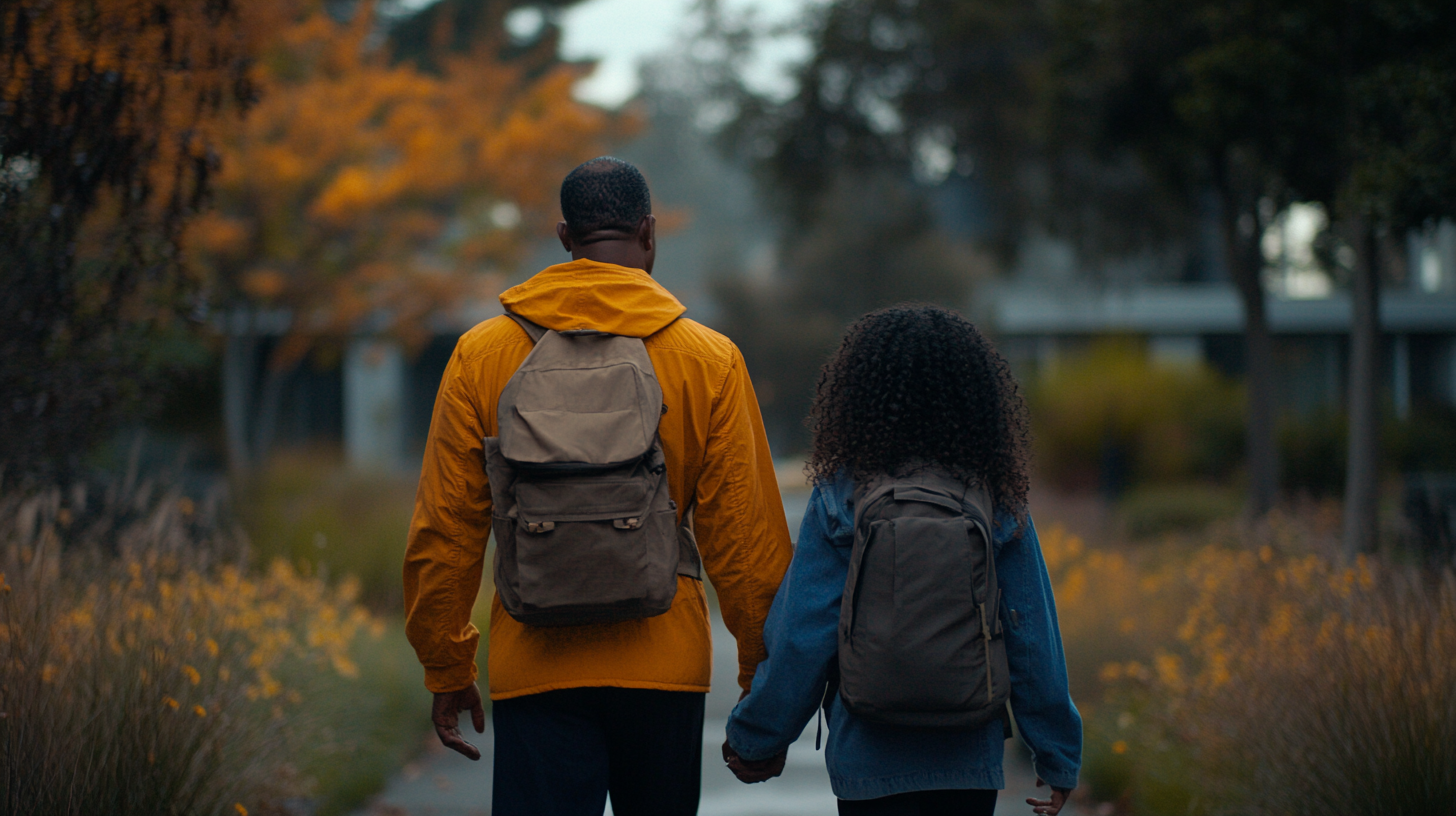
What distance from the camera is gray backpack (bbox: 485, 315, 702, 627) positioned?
7.78 feet

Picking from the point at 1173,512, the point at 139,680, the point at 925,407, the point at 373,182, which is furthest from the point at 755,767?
the point at 373,182

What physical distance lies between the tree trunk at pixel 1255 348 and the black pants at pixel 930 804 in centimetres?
840

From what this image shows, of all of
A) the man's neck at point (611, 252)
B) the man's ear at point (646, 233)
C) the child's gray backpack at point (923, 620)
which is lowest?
the child's gray backpack at point (923, 620)

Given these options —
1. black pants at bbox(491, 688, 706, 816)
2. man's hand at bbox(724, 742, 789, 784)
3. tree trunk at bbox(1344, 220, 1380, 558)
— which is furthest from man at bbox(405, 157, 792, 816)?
tree trunk at bbox(1344, 220, 1380, 558)

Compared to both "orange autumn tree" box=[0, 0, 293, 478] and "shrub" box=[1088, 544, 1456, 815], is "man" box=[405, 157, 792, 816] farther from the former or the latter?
"orange autumn tree" box=[0, 0, 293, 478]

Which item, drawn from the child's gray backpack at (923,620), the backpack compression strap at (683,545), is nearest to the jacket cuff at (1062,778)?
the child's gray backpack at (923,620)

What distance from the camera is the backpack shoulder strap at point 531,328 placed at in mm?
2613

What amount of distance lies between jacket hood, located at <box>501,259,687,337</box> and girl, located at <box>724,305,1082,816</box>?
50 centimetres

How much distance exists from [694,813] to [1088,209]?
13.5m

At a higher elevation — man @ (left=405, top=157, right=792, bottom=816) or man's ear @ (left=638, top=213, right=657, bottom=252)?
man's ear @ (left=638, top=213, right=657, bottom=252)

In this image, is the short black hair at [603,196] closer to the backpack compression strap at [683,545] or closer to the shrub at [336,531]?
the backpack compression strap at [683,545]

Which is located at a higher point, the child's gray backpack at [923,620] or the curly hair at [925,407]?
the curly hair at [925,407]

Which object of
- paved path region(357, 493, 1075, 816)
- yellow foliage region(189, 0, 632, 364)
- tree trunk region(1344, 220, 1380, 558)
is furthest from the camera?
yellow foliage region(189, 0, 632, 364)

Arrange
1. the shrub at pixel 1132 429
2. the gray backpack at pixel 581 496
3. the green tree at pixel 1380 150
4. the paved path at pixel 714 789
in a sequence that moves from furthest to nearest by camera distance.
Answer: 1. the shrub at pixel 1132 429
2. the green tree at pixel 1380 150
3. the paved path at pixel 714 789
4. the gray backpack at pixel 581 496
